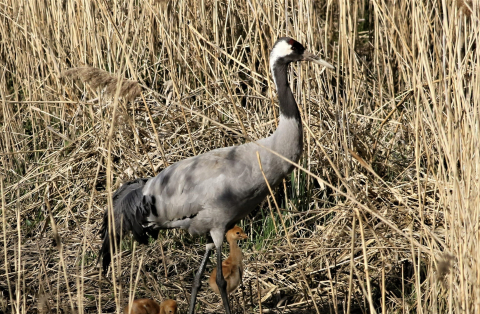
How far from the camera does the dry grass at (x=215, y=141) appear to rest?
12.3 ft

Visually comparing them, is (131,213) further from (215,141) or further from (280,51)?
(280,51)

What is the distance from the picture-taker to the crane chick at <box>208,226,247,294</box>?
364 centimetres

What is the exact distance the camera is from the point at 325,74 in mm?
4637

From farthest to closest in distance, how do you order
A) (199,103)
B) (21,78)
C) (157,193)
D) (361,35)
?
(361,35), (21,78), (199,103), (157,193)

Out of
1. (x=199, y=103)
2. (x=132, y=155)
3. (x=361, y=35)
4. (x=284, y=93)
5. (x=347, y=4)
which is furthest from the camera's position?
(x=361, y=35)

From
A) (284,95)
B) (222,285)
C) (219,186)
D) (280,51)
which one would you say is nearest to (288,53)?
(280,51)

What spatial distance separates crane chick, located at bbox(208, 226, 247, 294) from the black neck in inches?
30.9

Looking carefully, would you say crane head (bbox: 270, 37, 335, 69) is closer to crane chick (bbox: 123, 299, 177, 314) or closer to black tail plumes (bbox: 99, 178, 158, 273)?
black tail plumes (bbox: 99, 178, 158, 273)

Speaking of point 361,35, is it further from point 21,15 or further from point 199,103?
point 21,15

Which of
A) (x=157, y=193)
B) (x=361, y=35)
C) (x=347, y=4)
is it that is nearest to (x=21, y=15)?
(x=157, y=193)

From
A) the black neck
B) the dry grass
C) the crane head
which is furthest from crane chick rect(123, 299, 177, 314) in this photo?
the crane head

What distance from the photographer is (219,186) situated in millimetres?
3529

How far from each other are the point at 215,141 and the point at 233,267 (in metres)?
1.22

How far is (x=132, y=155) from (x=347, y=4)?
1757 millimetres
